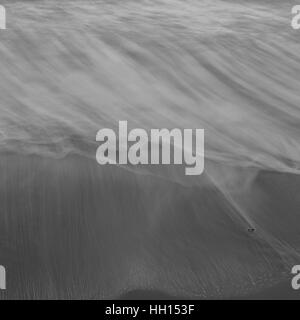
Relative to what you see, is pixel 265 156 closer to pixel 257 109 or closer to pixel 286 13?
pixel 257 109

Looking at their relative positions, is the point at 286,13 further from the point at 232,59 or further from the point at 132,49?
the point at 132,49

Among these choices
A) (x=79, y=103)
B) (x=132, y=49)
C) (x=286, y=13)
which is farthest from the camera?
(x=286, y=13)

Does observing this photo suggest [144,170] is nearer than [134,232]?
No

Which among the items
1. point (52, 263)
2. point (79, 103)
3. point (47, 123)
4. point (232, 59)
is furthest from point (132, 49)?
point (52, 263)

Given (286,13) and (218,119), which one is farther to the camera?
(286,13)

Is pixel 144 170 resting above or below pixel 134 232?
above

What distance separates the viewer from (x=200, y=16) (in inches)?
137

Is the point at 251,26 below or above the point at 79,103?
above
